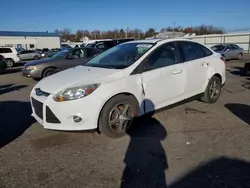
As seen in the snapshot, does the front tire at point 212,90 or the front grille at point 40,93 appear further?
the front tire at point 212,90

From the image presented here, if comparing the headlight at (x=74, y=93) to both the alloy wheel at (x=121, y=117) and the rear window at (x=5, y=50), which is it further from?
the rear window at (x=5, y=50)

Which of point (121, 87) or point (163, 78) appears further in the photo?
point (163, 78)

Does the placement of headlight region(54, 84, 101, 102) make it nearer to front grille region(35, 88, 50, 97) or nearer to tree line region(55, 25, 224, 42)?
front grille region(35, 88, 50, 97)

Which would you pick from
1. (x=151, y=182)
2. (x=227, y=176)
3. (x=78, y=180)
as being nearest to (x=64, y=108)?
(x=78, y=180)

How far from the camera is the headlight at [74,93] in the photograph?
356 centimetres

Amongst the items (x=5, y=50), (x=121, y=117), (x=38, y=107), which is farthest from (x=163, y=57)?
(x=5, y=50)

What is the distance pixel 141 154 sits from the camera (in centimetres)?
344

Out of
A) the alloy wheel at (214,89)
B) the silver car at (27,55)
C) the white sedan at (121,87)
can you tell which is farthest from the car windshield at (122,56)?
the silver car at (27,55)

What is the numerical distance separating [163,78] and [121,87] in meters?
0.98

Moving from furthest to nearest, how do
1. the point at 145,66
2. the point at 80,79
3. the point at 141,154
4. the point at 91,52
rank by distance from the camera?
1. the point at 91,52
2. the point at 145,66
3. the point at 80,79
4. the point at 141,154

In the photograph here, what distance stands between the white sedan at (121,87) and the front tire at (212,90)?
0.30 meters

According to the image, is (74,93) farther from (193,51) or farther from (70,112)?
(193,51)

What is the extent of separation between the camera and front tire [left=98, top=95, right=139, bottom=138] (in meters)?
3.72

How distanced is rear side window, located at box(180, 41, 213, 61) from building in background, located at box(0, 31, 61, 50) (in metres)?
39.6
